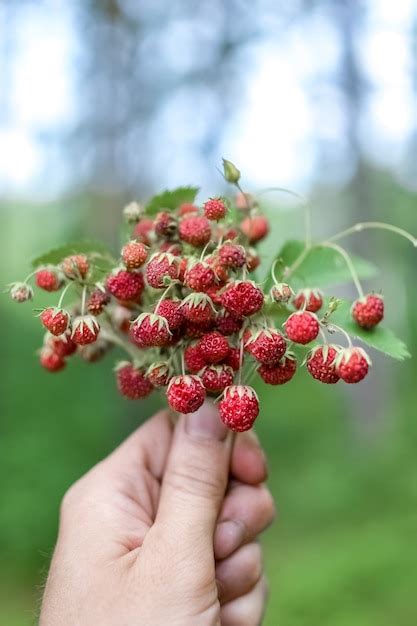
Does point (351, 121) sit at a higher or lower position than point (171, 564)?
lower

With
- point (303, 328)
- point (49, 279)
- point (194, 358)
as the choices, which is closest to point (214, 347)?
point (194, 358)

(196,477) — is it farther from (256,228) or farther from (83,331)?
(256,228)

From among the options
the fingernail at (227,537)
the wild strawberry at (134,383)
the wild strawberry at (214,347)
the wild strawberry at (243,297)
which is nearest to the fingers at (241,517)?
the fingernail at (227,537)

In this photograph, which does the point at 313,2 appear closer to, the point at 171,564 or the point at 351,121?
the point at 351,121

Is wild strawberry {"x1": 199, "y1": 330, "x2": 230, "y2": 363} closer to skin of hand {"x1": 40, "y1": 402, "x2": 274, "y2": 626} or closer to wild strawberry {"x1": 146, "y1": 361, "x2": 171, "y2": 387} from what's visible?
wild strawberry {"x1": 146, "y1": 361, "x2": 171, "y2": 387}

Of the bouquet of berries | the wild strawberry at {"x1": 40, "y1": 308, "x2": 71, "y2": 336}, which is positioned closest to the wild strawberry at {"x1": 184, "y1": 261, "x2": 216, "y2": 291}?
the bouquet of berries

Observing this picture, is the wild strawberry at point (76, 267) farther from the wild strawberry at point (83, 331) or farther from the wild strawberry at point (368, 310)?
the wild strawberry at point (368, 310)

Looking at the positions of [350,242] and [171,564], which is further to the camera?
[350,242]

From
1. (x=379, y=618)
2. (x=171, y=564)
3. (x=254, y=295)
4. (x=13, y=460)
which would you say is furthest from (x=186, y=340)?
(x=13, y=460)
